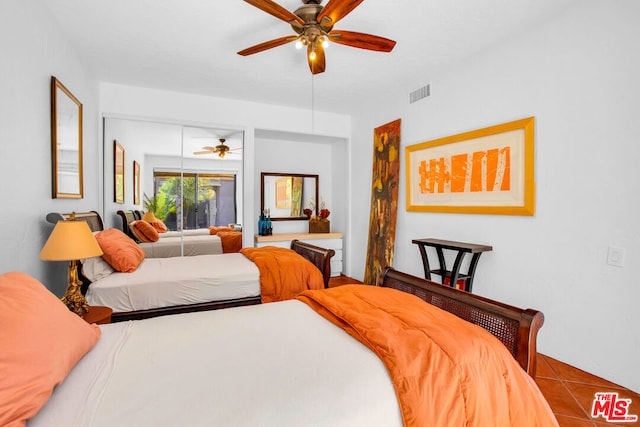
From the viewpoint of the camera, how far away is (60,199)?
8.49 feet

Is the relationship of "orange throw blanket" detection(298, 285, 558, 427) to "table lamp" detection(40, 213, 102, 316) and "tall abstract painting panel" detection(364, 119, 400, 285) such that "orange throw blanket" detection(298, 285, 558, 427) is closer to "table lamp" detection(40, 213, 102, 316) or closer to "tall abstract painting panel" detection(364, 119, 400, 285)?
"table lamp" detection(40, 213, 102, 316)

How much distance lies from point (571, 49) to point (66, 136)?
4004mm

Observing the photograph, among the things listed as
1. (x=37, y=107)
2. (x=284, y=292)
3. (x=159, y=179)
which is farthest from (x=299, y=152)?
(x=37, y=107)

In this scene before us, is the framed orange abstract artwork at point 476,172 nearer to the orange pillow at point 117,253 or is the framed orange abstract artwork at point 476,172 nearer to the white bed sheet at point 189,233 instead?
the white bed sheet at point 189,233

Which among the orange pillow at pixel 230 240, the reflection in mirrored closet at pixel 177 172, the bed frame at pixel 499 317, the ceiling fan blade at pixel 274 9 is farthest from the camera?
the orange pillow at pixel 230 240

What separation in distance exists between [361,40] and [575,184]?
1909mm

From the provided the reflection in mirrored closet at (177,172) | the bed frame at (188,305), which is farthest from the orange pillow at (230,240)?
the bed frame at (188,305)

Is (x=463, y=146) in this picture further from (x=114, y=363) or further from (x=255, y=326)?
(x=114, y=363)

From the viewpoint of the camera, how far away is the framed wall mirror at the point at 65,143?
7.81 ft

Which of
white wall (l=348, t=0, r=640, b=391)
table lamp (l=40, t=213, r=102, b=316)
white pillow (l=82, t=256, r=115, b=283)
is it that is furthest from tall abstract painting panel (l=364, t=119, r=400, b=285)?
table lamp (l=40, t=213, r=102, b=316)

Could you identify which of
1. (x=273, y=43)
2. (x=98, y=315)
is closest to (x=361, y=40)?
(x=273, y=43)

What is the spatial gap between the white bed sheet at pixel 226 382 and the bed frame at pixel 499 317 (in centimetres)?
63

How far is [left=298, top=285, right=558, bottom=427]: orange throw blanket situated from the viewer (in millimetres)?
1049
